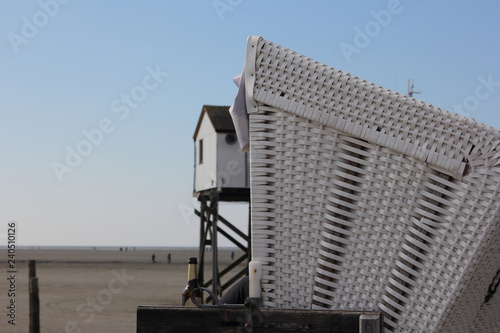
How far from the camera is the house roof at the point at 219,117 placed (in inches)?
763

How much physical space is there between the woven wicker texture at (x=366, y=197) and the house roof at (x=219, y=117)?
16.7 metres

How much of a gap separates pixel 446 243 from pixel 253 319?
78 centimetres

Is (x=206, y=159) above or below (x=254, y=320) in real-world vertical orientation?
below

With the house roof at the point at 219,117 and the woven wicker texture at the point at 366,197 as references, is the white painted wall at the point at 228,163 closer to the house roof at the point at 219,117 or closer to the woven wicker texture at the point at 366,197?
the house roof at the point at 219,117

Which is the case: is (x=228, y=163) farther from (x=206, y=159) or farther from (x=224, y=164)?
(x=206, y=159)

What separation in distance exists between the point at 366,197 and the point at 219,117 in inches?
702

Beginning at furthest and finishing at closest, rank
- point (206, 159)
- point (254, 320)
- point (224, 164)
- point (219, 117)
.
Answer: point (206, 159)
point (219, 117)
point (224, 164)
point (254, 320)

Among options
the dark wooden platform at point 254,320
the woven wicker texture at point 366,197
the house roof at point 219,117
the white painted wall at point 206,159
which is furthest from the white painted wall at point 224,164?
the dark wooden platform at point 254,320

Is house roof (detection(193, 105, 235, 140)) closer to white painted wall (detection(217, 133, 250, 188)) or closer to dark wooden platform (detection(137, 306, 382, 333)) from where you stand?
white painted wall (detection(217, 133, 250, 188))

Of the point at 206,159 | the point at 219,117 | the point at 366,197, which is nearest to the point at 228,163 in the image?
the point at 206,159

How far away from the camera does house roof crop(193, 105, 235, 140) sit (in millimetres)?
19391

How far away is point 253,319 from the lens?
2463mm

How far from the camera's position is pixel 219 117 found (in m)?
20.2

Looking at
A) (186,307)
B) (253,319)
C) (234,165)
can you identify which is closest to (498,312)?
(253,319)
